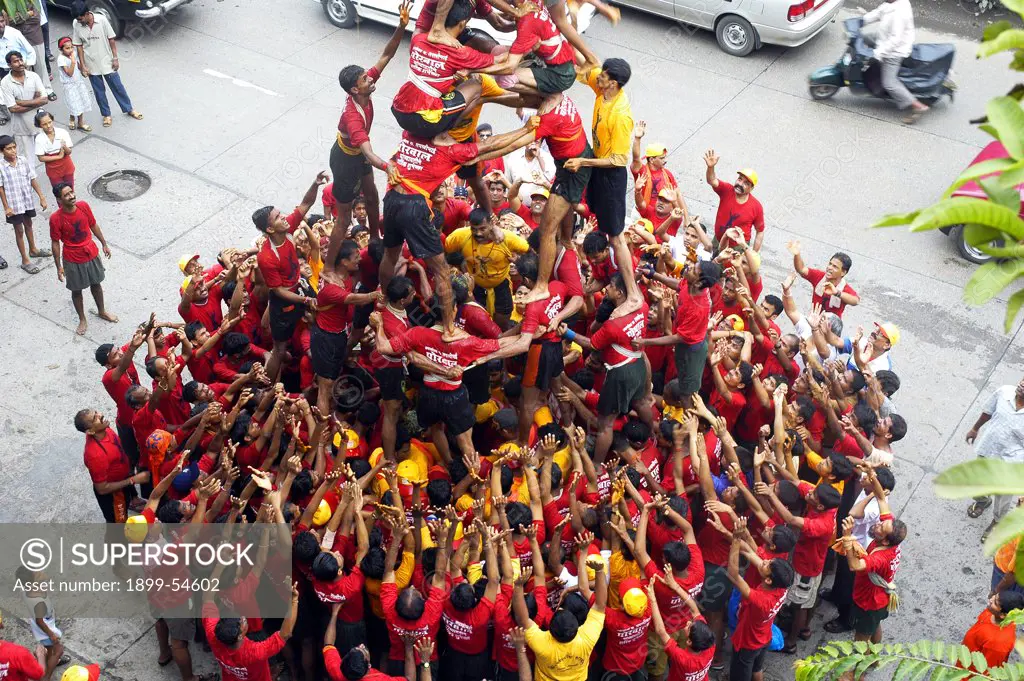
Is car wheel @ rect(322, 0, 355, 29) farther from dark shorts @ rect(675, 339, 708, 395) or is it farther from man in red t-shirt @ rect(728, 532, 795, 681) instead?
man in red t-shirt @ rect(728, 532, 795, 681)

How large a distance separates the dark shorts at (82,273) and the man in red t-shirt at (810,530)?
6308mm

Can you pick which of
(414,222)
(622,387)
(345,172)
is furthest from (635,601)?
(345,172)

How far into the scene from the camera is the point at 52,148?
11008 millimetres

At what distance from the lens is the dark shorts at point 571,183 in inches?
307

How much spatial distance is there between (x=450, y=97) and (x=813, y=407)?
328 cm

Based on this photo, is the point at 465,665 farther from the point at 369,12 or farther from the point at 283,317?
the point at 369,12

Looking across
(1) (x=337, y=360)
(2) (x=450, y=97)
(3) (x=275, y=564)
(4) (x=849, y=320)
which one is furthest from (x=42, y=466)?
(4) (x=849, y=320)

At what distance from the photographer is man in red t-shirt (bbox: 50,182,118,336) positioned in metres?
9.80

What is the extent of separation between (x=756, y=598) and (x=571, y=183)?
3.04 m

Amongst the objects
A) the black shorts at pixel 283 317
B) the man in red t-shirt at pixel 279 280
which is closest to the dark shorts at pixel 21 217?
the man in red t-shirt at pixel 279 280

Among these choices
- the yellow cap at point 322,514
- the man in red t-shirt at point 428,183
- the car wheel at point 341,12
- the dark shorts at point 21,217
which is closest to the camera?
the yellow cap at point 322,514

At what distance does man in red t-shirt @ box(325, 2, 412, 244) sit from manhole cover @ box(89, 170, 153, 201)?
483 cm

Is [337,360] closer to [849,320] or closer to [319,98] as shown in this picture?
[849,320]

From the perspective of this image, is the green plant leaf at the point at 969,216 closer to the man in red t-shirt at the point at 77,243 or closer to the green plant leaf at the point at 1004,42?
the green plant leaf at the point at 1004,42
